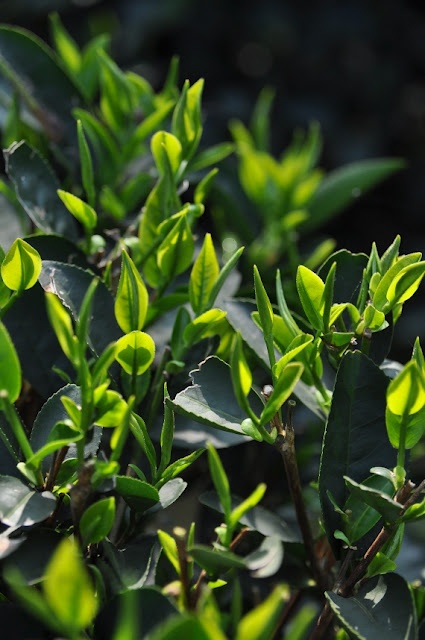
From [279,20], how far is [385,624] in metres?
2.30

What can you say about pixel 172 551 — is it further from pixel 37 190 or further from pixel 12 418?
pixel 37 190

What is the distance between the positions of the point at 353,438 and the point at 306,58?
2230mm

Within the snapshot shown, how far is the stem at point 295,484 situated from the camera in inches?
25.0

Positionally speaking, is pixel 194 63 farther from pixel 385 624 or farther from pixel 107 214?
pixel 385 624

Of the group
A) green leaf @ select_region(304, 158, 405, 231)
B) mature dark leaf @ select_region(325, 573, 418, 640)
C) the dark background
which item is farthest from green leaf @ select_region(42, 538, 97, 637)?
the dark background

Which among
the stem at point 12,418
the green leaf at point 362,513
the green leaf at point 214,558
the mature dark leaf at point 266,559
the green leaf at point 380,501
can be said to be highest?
the stem at point 12,418

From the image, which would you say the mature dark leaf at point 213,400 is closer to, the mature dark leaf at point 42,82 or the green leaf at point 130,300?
the green leaf at point 130,300

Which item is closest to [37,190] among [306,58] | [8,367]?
[8,367]

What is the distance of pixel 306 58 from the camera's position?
8.92ft

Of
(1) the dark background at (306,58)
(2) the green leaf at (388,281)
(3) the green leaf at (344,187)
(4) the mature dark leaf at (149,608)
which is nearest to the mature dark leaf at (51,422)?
(4) the mature dark leaf at (149,608)

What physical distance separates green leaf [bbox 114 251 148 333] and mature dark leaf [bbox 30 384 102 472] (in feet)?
0.22

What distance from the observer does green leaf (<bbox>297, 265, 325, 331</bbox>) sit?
0.65 m

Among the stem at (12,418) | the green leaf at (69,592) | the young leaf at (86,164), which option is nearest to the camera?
the green leaf at (69,592)

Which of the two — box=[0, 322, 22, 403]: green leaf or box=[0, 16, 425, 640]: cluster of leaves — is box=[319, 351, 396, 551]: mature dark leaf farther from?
box=[0, 322, 22, 403]: green leaf
